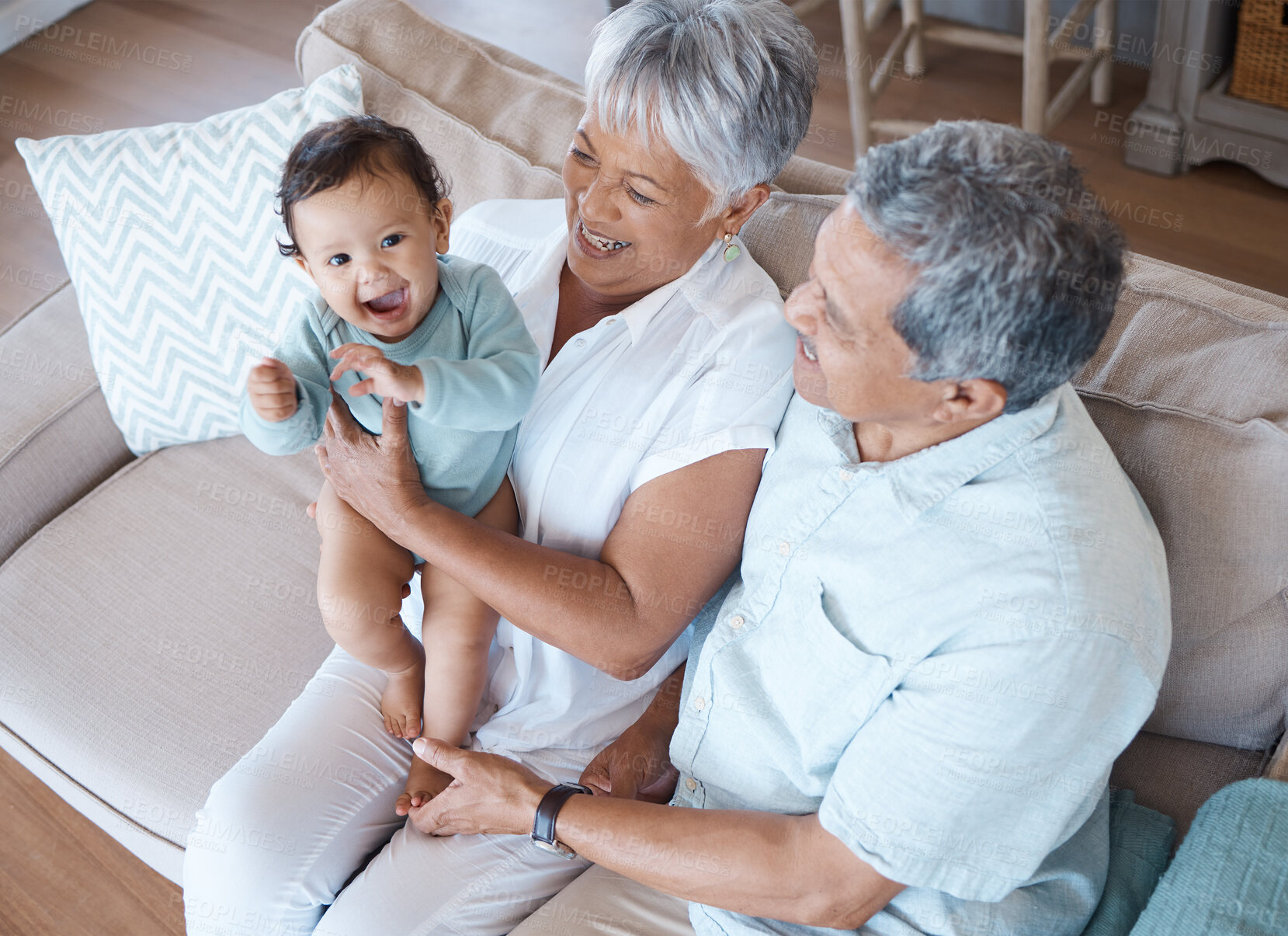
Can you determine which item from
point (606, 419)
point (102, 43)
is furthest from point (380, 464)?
point (102, 43)

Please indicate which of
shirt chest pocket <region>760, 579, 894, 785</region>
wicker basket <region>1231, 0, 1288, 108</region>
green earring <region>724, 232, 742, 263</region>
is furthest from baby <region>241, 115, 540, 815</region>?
wicker basket <region>1231, 0, 1288, 108</region>

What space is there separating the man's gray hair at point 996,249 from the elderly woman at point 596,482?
0.34 metres

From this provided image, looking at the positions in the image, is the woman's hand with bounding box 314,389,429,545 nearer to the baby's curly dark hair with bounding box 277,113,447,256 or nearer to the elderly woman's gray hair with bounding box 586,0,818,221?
the baby's curly dark hair with bounding box 277,113,447,256

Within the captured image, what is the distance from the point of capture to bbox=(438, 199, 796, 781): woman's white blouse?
139 centimetres

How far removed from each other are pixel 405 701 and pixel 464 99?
1081mm

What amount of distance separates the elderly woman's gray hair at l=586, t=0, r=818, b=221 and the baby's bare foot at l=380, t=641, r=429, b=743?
2.71ft

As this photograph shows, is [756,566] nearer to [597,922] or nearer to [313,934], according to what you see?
[597,922]

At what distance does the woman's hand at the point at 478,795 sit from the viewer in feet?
4.60

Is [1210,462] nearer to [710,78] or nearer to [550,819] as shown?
[710,78]

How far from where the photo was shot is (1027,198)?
991 mm

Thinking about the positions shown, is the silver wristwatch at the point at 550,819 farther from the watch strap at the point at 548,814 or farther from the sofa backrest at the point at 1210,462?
the sofa backrest at the point at 1210,462

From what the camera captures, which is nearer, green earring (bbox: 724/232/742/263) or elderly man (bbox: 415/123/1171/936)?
elderly man (bbox: 415/123/1171/936)

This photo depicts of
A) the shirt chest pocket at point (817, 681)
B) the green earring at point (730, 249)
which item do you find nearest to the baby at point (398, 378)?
the green earring at point (730, 249)

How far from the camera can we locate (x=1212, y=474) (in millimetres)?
1259
